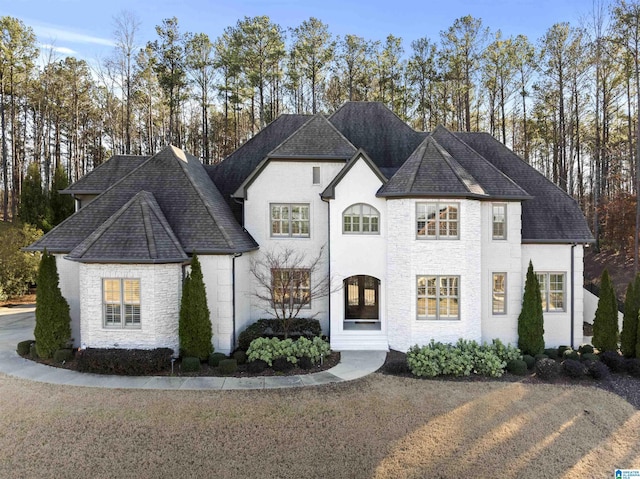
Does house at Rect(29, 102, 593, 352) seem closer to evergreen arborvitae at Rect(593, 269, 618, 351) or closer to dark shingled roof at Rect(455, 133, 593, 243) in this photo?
dark shingled roof at Rect(455, 133, 593, 243)

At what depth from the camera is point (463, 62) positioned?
30844mm

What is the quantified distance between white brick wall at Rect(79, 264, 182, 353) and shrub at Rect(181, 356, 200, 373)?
1.12m

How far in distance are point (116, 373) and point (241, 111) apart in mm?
29830

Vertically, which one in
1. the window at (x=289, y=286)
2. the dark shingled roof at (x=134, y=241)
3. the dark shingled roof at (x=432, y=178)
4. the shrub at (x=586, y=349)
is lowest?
the shrub at (x=586, y=349)

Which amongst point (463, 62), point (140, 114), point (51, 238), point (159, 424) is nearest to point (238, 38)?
point (140, 114)

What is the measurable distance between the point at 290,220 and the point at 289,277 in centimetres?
285

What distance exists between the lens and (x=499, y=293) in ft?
48.8

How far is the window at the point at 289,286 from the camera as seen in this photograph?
579 inches

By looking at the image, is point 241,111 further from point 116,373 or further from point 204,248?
point 116,373

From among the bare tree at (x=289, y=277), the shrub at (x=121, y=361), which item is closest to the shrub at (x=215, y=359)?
the shrub at (x=121, y=361)

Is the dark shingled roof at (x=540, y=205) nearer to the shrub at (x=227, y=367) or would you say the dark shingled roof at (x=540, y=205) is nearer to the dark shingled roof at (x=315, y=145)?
the dark shingled roof at (x=315, y=145)

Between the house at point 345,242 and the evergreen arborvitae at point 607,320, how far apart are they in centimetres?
107

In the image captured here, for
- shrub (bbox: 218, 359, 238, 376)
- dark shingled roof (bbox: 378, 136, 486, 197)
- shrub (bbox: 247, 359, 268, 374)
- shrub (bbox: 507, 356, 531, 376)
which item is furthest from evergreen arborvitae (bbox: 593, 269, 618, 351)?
shrub (bbox: 218, 359, 238, 376)

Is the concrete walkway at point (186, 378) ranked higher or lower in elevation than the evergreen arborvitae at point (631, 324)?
lower
